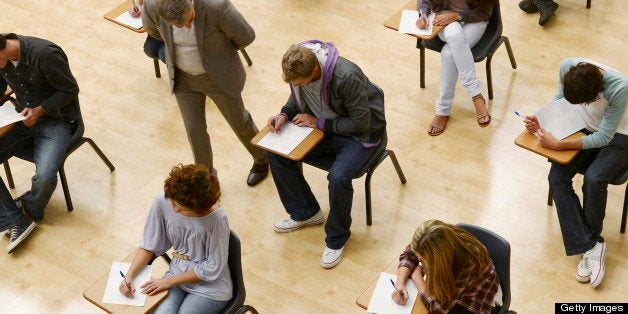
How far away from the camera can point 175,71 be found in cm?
514

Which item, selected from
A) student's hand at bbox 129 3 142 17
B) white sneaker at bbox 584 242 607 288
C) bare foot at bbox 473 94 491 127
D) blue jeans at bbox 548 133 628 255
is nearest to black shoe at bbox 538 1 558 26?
bare foot at bbox 473 94 491 127

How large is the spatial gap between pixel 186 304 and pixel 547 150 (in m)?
2.03

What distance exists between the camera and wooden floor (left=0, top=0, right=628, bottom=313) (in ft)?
16.3

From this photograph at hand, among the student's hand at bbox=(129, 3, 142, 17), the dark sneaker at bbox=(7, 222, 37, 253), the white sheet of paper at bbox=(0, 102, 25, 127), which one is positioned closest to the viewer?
the white sheet of paper at bbox=(0, 102, 25, 127)

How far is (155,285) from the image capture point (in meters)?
4.07

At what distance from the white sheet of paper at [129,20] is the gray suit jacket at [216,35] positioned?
722mm

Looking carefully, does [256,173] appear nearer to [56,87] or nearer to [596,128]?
[56,87]

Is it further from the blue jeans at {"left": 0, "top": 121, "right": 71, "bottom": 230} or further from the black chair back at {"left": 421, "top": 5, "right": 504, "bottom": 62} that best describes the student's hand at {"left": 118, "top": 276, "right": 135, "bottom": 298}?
the black chair back at {"left": 421, "top": 5, "right": 504, "bottom": 62}

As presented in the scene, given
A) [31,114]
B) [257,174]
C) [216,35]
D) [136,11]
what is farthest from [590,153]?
[31,114]

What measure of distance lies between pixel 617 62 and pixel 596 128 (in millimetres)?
1749

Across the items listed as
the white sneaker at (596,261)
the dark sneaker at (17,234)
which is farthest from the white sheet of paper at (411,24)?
the dark sneaker at (17,234)

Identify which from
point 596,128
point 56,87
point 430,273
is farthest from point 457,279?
point 56,87

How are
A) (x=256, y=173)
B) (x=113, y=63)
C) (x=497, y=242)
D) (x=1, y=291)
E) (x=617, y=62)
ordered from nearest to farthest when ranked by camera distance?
1. (x=497, y=242)
2. (x=1, y=291)
3. (x=256, y=173)
4. (x=617, y=62)
5. (x=113, y=63)

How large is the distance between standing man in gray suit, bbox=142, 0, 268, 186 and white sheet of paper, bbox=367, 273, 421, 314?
1.75 meters
